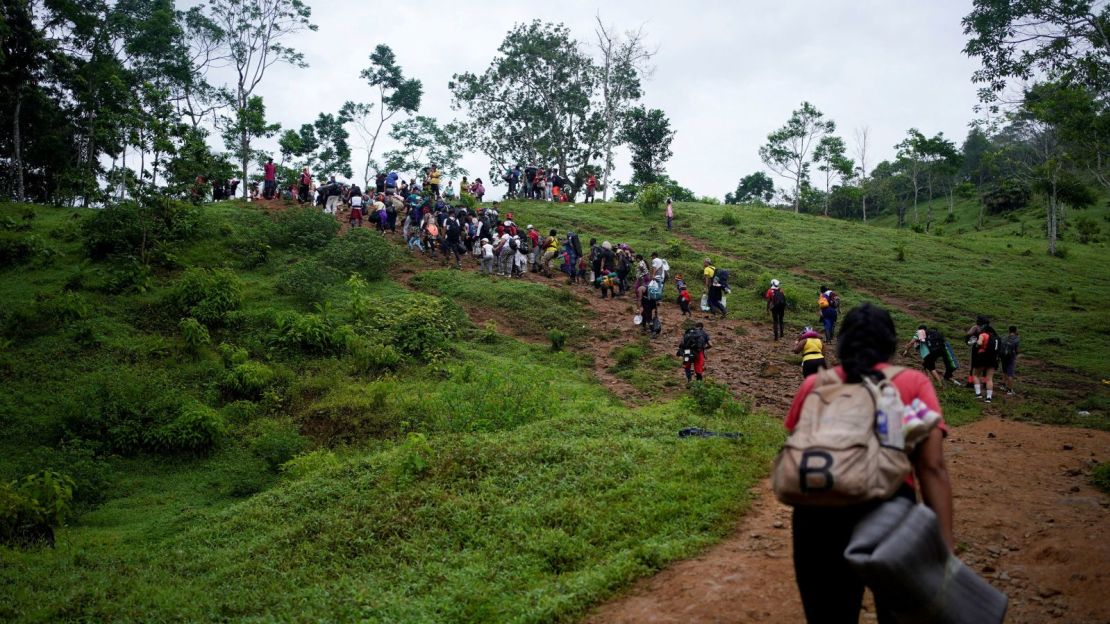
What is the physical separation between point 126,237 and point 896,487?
66.0 ft

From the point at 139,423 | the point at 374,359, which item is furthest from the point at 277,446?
the point at 374,359

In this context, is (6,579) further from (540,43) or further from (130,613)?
(540,43)

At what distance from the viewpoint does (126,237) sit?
18.9 m

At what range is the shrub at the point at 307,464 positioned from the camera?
10766 mm

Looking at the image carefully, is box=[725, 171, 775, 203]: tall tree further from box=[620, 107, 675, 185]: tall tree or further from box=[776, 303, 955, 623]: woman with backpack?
box=[776, 303, 955, 623]: woman with backpack

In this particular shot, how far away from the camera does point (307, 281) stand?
1820 centimetres

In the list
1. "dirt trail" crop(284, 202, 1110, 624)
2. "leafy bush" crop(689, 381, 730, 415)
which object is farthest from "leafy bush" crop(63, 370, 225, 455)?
"dirt trail" crop(284, 202, 1110, 624)

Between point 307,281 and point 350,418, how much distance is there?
6.46 m

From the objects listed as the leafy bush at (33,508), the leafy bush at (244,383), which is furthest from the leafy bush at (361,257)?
the leafy bush at (33,508)

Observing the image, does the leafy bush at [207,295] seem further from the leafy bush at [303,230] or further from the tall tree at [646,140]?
the tall tree at [646,140]

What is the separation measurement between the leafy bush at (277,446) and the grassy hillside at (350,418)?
4cm

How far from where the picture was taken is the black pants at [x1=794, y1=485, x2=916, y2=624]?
313 centimetres

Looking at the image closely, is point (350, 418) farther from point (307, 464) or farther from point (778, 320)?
point (778, 320)

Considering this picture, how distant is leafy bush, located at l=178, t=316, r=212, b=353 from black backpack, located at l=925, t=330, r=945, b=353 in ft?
47.7
